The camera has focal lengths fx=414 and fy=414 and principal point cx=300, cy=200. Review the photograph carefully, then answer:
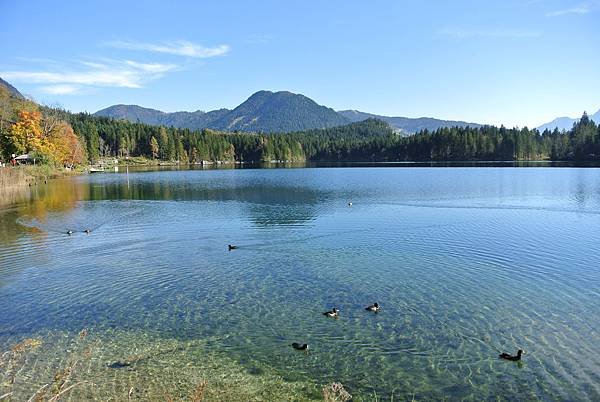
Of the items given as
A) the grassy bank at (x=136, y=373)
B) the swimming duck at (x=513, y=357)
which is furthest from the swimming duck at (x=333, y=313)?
the swimming duck at (x=513, y=357)

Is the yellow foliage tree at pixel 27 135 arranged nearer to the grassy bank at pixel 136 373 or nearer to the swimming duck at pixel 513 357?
the grassy bank at pixel 136 373

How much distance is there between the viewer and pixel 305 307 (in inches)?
675

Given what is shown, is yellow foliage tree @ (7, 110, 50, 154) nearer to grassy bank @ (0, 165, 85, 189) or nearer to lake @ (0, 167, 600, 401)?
grassy bank @ (0, 165, 85, 189)

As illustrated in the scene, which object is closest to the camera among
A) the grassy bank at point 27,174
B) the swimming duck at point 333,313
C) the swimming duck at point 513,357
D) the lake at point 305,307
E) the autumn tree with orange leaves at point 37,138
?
the lake at point 305,307

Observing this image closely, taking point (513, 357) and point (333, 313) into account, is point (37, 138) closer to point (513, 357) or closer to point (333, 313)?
point (333, 313)

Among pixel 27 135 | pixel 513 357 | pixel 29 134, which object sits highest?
pixel 29 134

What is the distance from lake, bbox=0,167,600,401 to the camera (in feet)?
39.0

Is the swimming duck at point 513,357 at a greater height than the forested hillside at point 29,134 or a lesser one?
lesser

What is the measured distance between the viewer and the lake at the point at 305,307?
39.0ft

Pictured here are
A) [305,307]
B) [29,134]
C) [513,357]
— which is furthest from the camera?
[29,134]

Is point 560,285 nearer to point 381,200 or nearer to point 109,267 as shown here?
point 109,267

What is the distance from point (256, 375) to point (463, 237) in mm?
22888

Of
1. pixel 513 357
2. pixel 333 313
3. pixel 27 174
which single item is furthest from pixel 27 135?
pixel 513 357

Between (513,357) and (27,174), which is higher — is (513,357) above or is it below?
below
